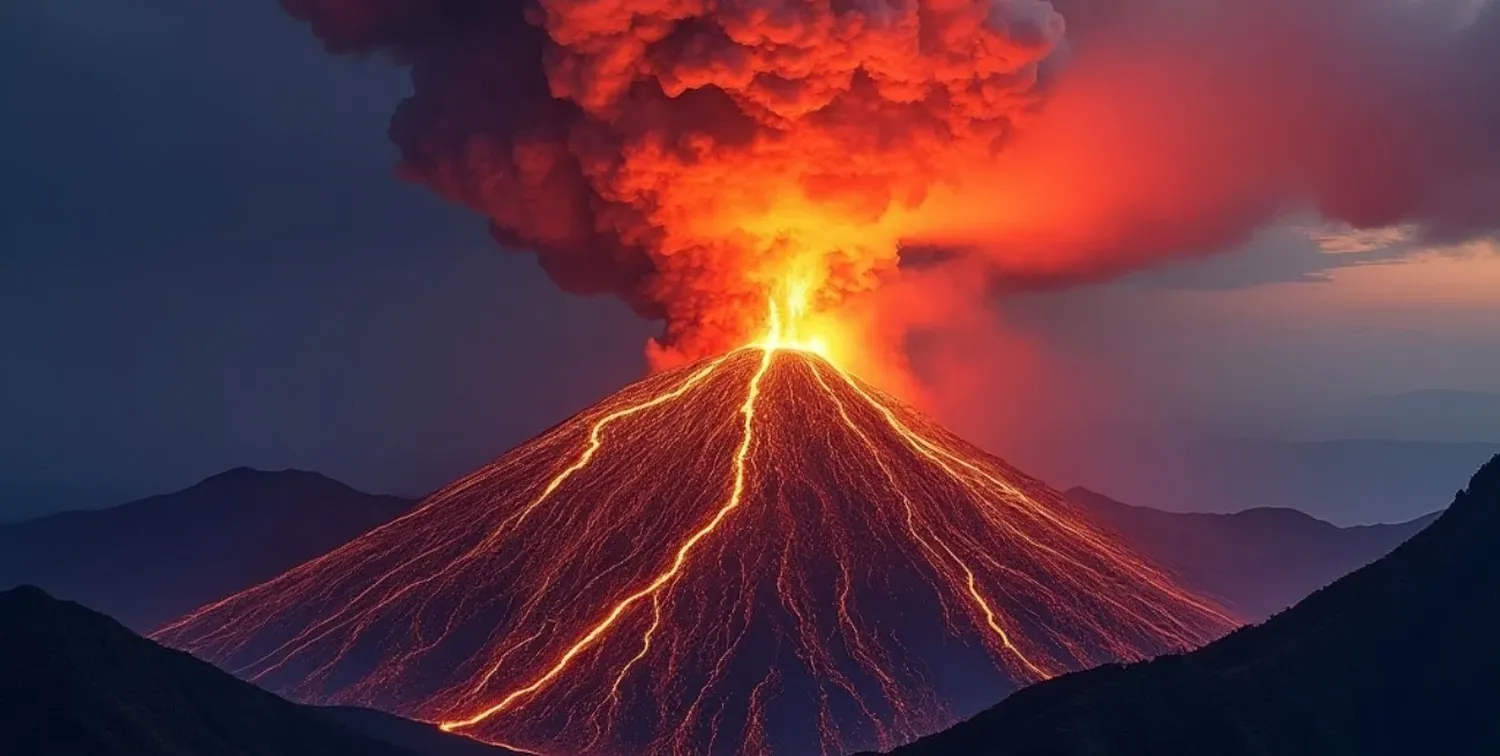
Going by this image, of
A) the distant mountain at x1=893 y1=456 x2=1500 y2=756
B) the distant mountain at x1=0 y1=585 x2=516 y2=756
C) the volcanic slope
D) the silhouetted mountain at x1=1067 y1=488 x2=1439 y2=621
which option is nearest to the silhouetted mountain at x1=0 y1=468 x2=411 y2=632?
the volcanic slope

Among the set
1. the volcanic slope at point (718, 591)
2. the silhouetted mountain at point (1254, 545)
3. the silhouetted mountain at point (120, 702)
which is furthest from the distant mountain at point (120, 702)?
the silhouetted mountain at point (1254, 545)

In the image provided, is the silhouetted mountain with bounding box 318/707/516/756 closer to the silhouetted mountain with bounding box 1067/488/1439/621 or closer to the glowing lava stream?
the glowing lava stream

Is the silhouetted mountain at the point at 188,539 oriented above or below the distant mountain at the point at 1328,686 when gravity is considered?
above

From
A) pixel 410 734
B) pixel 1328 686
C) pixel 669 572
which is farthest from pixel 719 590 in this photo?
pixel 1328 686

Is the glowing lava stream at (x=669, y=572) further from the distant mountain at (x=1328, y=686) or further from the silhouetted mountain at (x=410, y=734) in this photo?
the distant mountain at (x=1328, y=686)

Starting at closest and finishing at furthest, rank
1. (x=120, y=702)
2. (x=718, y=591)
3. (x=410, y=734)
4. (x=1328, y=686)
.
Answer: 1. (x=1328, y=686)
2. (x=120, y=702)
3. (x=410, y=734)
4. (x=718, y=591)

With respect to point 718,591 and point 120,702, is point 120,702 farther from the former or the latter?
point 718,591
